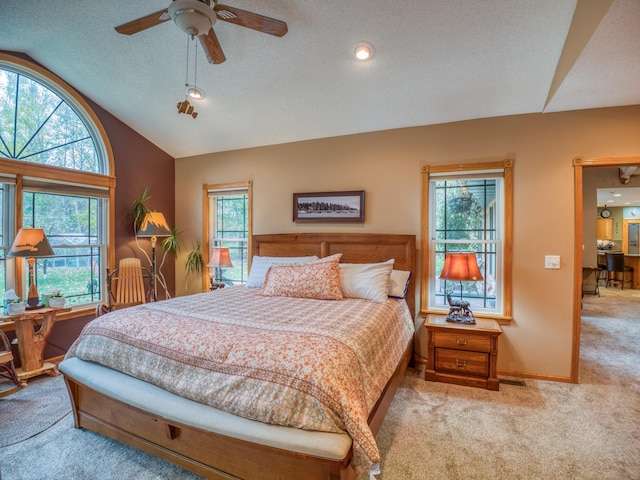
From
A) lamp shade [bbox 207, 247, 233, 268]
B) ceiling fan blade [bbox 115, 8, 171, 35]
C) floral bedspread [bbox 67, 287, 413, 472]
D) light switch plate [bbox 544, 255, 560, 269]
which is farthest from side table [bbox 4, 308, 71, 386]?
light switch plate [bbox 544, 255, 560, 269]

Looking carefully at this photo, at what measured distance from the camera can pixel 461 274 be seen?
9.18 ft

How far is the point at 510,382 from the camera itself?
9.57 ft

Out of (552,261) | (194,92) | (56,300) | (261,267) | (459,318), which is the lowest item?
(459,318)

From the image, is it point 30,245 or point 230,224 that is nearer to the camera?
point 30,245

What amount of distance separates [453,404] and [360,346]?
1356mm

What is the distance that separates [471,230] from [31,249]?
168 inches

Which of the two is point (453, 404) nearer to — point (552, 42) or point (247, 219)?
point (552, 42)

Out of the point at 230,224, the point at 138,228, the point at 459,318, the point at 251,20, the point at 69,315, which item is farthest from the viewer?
the point at 230,224

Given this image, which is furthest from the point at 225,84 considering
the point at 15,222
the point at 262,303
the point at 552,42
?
the point at 552,42

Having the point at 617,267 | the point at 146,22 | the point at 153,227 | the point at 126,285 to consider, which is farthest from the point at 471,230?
the point at 617,267

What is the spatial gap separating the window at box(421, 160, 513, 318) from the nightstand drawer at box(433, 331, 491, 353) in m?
0.48

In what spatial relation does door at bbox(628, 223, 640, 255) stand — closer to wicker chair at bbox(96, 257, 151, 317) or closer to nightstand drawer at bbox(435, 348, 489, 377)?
nightstand drawer at bbox(435, 348, 489, 377)

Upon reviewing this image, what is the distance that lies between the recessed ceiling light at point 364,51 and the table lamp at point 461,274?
1.88 m

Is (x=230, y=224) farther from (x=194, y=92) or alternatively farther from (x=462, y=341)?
(x=462, y=341)
